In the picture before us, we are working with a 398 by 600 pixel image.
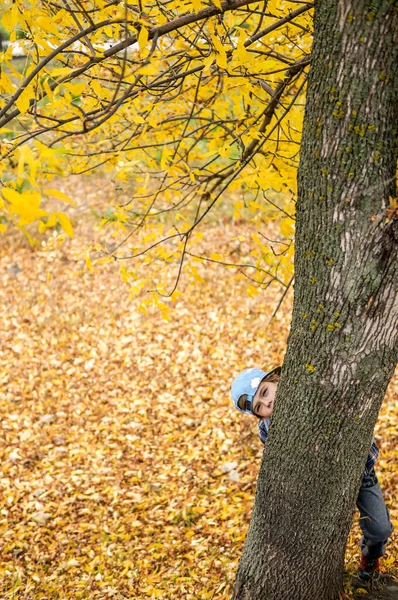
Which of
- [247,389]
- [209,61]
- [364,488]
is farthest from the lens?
[247,389]

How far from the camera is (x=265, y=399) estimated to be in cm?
263

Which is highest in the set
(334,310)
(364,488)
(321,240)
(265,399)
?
(321,240)

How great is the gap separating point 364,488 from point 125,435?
113 inches

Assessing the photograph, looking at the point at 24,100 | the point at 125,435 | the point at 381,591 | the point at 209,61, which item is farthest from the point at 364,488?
the point at 125,435

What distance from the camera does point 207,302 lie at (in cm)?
688

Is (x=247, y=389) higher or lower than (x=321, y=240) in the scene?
lower

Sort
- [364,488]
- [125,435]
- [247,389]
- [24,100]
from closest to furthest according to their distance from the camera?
[24,100] < [364,488] < [247,389] < [125,435]

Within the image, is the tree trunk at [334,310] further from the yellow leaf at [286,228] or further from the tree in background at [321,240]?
the yellow leaf at [286,228]

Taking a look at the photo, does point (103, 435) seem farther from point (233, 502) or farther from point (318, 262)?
point (318, 262)

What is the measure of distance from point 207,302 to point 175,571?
3.88 meters

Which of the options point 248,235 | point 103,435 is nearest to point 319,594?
point 103,435

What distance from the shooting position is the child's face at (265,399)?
104 inches

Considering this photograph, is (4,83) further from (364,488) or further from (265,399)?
(364,488)

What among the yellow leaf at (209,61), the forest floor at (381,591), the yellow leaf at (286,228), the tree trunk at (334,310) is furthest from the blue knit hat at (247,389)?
the yellow leaf at (209,61)
